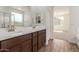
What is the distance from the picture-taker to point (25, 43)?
163 cm

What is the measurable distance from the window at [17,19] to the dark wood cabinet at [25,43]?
0.62ft

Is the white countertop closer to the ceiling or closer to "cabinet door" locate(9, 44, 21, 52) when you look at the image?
"cabinet door" locate(9, 44, 21, 52)

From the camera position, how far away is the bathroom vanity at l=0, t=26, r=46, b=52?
1372 mm

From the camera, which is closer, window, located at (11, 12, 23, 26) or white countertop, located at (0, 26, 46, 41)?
white countertop, located at (0, 26, 46, 41)

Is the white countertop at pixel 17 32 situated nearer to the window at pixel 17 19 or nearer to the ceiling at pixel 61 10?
the window at pixel 17 19

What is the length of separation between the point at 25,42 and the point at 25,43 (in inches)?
0.6

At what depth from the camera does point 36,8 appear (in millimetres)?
1481

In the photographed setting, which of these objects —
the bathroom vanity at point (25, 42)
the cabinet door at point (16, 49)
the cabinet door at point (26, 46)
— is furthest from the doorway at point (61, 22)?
the cabinet door at point (16, 49)

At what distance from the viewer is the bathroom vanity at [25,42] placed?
1.37 m

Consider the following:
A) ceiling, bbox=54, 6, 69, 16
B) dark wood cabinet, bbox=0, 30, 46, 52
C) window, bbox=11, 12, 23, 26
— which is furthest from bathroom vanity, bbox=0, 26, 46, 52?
ceiling, bbox=54, 6, 69, 16

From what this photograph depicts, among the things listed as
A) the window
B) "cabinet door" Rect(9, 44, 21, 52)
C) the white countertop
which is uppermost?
the window
